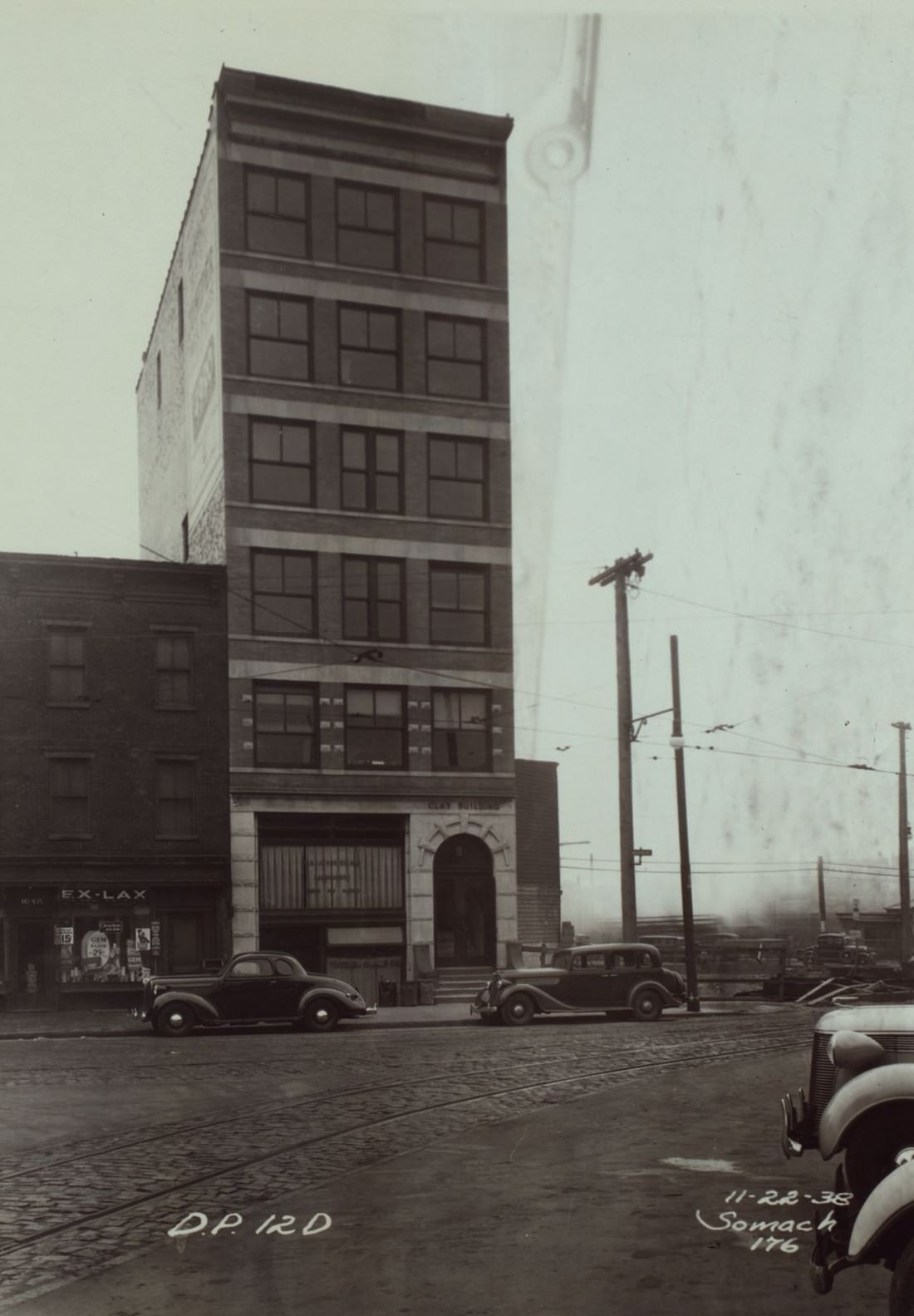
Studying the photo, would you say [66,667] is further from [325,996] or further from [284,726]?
[325,996]

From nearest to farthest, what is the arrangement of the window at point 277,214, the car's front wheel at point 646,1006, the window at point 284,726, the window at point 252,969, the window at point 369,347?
the window at point 252,969
the car's front wheel at point 646,1006
the window at point 284,726
the window at point 277,214
the window at point 369,347

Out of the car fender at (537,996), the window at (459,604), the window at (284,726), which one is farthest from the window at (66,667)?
the car fender at (537,996)

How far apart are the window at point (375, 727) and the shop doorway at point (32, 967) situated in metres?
8.09

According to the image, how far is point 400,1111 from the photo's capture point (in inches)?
558

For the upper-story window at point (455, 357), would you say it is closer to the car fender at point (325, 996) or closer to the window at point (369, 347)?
the window at point (369, 347)

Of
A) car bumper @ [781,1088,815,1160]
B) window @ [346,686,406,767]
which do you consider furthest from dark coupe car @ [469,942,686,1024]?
car bumper @ [781,1088,815,1160]

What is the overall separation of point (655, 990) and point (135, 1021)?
10.3 meters

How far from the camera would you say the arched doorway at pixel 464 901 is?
37562 mm

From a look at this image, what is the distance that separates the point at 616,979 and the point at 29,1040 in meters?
10.5

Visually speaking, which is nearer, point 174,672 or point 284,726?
point 174,672

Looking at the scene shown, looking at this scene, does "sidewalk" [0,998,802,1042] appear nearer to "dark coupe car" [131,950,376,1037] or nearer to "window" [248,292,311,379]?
"dark coupe car" [131,950,376,1037]

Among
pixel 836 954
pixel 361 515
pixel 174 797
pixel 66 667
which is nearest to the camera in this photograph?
pixel 66 667

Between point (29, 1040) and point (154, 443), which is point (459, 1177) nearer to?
point (29, 1040)

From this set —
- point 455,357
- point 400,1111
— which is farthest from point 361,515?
point 400,1111
